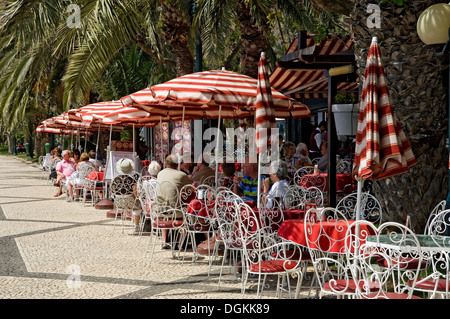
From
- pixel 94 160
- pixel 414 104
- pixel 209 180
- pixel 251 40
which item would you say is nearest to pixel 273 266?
pixel 414 104

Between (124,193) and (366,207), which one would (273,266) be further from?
(124,193)

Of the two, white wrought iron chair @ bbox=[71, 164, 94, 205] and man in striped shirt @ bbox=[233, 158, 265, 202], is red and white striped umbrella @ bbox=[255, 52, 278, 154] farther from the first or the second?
white wrought iron chair @ bbox=[71, 164, 94, 205]

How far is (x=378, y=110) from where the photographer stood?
4.18m

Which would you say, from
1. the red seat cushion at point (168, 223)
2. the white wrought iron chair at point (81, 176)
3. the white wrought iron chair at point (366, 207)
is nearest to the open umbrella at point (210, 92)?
the red seat cushion at point (168, 223)

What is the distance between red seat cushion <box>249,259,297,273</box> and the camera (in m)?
4.70

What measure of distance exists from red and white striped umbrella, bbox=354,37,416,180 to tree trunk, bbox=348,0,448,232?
79.7 inches

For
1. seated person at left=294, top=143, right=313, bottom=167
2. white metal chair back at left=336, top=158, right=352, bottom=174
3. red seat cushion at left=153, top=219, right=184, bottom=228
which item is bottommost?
red seat cushion at left=153, top=219, right=184, bottom=228

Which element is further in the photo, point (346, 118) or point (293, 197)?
point (346, 118)

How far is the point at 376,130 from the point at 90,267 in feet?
13.8

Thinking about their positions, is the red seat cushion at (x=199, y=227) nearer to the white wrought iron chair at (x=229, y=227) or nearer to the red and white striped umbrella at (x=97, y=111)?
the white wrought iron chair at (x=229, y=227)

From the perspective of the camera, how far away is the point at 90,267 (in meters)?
6.70

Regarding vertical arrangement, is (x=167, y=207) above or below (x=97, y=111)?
below

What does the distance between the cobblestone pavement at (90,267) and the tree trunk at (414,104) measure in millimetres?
1961

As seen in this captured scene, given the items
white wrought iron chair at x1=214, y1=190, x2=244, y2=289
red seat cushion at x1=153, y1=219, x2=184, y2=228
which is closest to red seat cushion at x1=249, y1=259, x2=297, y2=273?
white wrought iron chair at x1=214, y1=190, x2=244, y2=289
